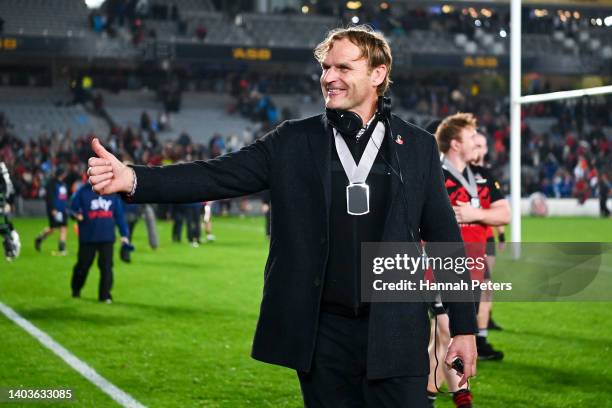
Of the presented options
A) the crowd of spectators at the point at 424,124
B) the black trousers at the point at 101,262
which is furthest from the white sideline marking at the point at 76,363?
the crowd of spectators at the point at 424,124

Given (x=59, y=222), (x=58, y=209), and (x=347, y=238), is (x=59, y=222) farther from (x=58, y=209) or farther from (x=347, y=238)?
(x=347, y=238)

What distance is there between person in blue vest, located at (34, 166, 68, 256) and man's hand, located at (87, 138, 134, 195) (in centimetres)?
1799

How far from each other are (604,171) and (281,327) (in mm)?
38207

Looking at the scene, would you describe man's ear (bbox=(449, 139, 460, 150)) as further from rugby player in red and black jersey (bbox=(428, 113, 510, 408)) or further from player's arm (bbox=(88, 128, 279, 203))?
player's arm (bbox=(88, 128, 279, 203))

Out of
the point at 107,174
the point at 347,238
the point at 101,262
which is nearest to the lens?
the point at 107,174

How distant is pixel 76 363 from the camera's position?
9.00 meters

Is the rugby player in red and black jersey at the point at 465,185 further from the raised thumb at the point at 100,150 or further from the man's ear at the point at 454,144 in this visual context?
the raised thumb at the point at 100,150

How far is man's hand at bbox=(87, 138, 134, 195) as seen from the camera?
11.8 feet

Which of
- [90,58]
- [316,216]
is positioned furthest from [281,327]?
[90,58]

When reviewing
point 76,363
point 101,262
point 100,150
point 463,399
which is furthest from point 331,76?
point 101,262

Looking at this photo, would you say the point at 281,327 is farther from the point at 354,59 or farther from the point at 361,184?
the point at 354,59

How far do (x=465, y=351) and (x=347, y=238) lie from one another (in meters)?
0.65

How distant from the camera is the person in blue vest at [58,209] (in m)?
21.4

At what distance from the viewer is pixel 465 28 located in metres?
55.6
